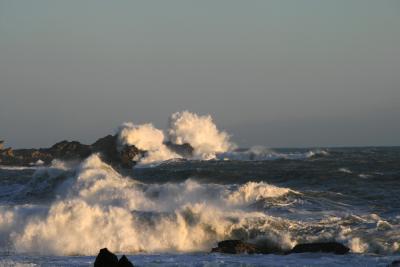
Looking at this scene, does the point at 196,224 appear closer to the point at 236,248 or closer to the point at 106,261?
the point at 236,248

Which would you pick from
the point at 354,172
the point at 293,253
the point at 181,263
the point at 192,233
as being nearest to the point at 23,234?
the point at 192,233

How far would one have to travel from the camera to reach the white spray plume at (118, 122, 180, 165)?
199ft

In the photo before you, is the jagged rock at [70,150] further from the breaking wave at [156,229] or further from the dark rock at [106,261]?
the dark rock at [106,261]

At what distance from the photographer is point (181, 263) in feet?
44.6

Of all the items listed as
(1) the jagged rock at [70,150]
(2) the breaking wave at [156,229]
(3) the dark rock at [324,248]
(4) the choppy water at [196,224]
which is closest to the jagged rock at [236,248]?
(4) the choppy water at [196,224]

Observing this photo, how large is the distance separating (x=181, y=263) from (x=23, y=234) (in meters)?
5.42

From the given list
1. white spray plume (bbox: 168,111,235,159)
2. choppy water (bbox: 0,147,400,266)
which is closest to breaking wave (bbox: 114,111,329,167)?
white spray plume (bbox: 168,111,235,159)

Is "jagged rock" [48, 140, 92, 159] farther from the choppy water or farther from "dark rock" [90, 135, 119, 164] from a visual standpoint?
the choppy water

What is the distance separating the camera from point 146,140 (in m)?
61.9

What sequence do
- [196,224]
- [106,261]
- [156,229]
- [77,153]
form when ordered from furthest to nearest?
[77,153] → [196,224] → [156,229] → [106,261]

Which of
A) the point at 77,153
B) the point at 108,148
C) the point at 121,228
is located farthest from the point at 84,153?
the point at 121,228

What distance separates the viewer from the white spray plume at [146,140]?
199 feet

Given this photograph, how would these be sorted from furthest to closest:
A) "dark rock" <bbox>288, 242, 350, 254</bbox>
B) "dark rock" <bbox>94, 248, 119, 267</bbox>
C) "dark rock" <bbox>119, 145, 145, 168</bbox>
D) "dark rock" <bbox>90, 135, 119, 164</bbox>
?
"dark rock" <bbox>90, 135, 119, 164</bbox>
"dark rock" <bbox>119, 145, 145, 168</bbox>
"dark rock" <bbox>288, 242, 350, 254</bbox>
"dark rock" <bbox>94, 248, 119, 267</bbox>

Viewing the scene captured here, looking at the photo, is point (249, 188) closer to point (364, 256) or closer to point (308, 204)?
point (308, 204)
